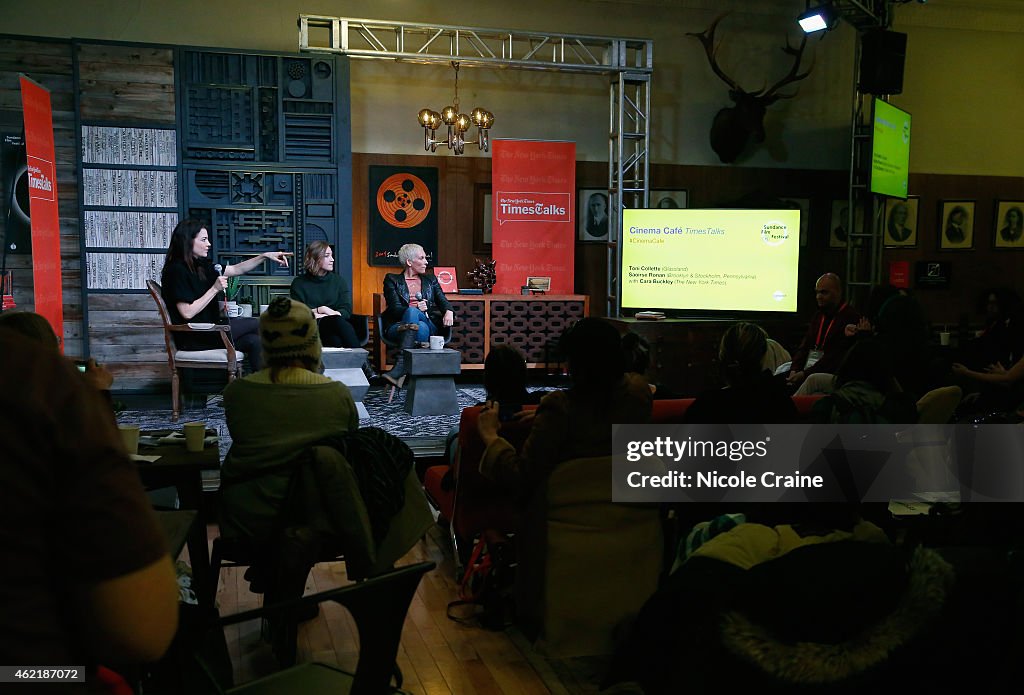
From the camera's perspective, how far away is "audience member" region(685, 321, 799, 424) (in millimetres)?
2900

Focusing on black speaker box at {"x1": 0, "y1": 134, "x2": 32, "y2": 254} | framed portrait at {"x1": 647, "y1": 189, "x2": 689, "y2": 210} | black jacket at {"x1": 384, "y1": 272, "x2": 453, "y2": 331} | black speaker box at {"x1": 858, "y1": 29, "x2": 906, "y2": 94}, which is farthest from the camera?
framed portrait at {"x1": 647, "y1": 189, "x2": 689, "y2": 210}

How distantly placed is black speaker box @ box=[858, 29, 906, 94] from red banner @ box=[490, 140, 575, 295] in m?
2.89

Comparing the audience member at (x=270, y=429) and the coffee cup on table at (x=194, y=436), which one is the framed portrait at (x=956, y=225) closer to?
the audience member at (x=270, y=429)

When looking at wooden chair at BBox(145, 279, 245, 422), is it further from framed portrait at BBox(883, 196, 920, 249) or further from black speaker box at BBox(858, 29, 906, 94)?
framed portrait at BBox(883, 196, 920, 249)

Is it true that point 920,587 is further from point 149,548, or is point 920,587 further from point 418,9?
point 418,9

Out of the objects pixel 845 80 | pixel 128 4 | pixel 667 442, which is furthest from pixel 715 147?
pixel 667 442

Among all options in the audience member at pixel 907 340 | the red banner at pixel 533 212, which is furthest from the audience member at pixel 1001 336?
the red banner at pixel 533 212

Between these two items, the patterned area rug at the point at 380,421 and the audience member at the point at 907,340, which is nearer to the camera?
the audience member at the point at 907,340

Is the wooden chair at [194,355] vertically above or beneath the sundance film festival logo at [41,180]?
beneath

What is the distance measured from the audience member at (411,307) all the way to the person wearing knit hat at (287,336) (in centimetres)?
468

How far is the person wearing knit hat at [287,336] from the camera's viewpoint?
2713 mm

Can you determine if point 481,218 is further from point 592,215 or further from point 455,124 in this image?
point 592,215

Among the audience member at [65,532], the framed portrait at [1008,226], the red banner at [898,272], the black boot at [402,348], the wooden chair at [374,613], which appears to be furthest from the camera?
the framed portrait at [1008,226]
